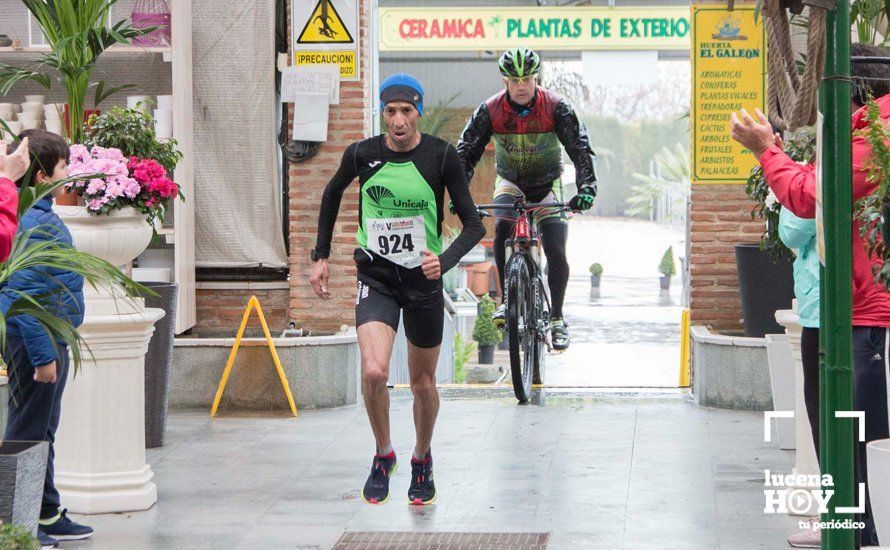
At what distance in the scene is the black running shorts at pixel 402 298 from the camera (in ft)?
19.0

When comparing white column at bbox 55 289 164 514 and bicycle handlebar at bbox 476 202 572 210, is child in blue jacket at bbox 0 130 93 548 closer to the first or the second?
white column at bbox 55 289 164 514

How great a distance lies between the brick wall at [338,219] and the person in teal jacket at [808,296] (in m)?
4.17

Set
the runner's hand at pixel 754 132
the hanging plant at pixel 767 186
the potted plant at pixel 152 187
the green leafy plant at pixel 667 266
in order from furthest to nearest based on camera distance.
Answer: the green leafy plant at pixel 667 266 < the potted plant at pixel 152 187 < the hanging plant at pixel 767 186 < the runner's hand at pixel 754 132

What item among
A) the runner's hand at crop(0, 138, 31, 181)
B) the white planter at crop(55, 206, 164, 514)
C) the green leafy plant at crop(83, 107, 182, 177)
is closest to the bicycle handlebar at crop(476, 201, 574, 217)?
the green leafy plant at crop(83, 107, 182, 177)

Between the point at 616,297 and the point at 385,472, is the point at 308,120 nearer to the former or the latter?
the point at 385,472

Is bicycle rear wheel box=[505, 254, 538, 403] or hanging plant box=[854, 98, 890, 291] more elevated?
hanging plant box=[854, 98, 890, 291]

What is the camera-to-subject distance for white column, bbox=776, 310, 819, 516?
572cm

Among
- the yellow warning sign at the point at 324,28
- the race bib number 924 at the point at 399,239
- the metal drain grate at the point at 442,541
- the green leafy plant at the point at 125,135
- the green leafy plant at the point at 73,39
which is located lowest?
the metal drain grate at the point at 442,541

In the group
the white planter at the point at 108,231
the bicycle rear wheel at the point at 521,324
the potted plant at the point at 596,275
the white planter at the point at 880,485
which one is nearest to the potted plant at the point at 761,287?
the bicycle rear wheel at the point at 521,324

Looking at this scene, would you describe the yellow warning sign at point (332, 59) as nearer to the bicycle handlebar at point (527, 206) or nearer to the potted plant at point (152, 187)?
the bicycle handlebar at point (527, 206)

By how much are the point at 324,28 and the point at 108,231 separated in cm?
296

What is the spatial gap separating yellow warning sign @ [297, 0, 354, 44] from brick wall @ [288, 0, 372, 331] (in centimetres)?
14

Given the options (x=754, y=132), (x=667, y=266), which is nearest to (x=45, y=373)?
(x=754, y=132)

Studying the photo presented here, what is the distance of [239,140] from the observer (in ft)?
29.4
